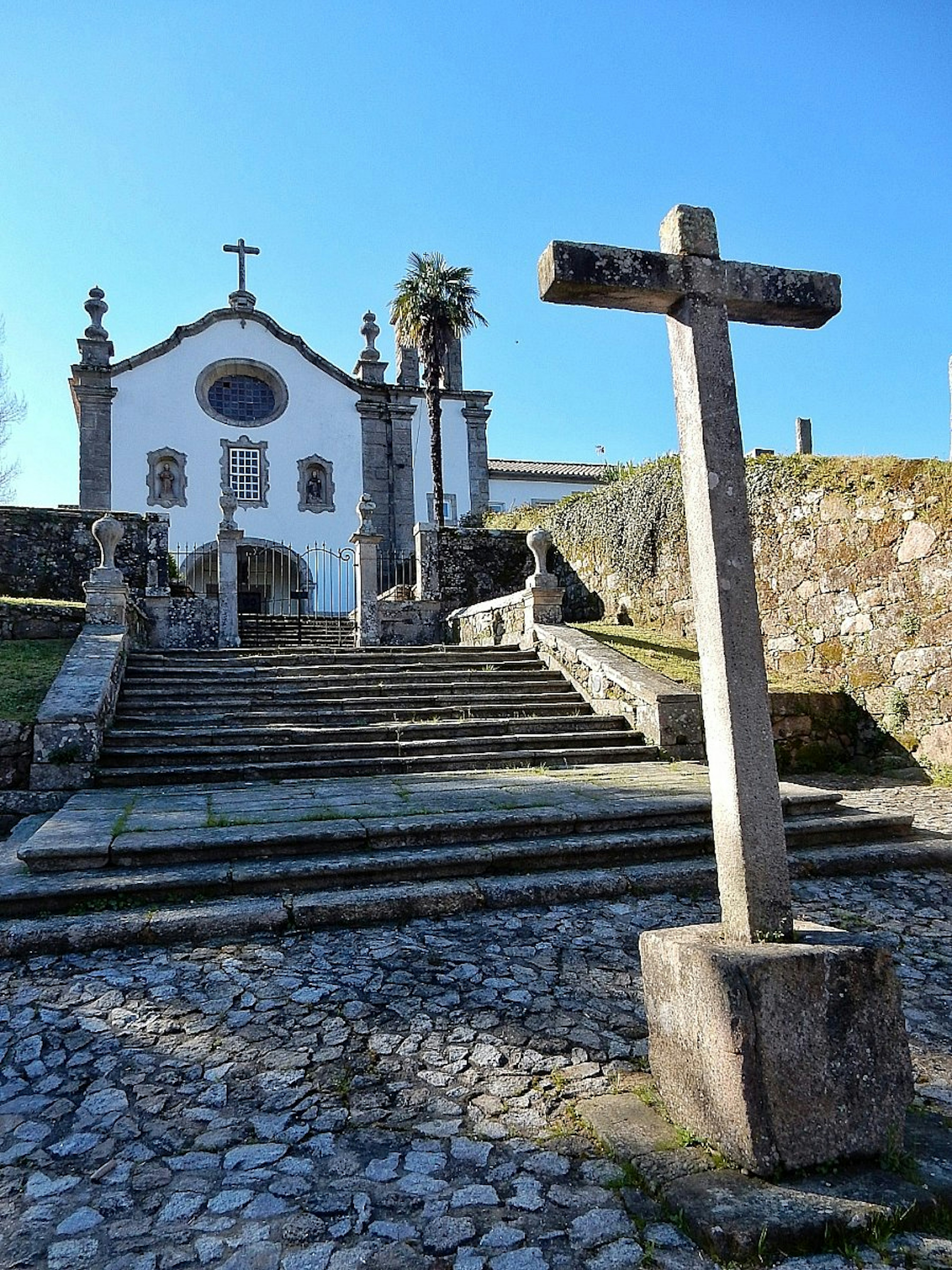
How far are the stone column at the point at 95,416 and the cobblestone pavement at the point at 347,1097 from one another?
2103 cm

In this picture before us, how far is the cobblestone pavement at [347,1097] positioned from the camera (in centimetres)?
189

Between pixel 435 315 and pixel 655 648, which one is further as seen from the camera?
pixel 435 315

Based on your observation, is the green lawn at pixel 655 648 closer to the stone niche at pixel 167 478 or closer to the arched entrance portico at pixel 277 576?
the arched entrance portico at pixel 277 576

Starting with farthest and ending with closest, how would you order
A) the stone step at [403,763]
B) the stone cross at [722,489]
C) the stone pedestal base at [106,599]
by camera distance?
the stone pedestal base at [106,599] → the stone step at [403,763] → the stone cross at [722,489]

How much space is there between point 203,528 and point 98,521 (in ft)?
44.6

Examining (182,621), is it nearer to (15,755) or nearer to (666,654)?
(15,755)

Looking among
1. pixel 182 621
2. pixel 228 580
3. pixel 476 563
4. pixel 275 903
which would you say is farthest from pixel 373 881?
pixel 476 563

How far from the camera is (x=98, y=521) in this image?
10109 millimetres

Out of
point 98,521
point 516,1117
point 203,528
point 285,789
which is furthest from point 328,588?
point 516,1117

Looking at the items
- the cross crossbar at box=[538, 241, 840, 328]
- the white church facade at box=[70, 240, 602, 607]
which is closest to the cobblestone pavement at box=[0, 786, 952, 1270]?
the cross crossbar at box=[538, 241, 840, 328]

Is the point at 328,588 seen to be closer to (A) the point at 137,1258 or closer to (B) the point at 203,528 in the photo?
(B) the point at 203,528

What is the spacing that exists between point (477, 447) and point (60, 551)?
1397 centimetres

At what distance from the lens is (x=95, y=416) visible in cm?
2255

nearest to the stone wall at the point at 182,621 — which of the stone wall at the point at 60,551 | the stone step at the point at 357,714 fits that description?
the stone wall at the point at 60,551
